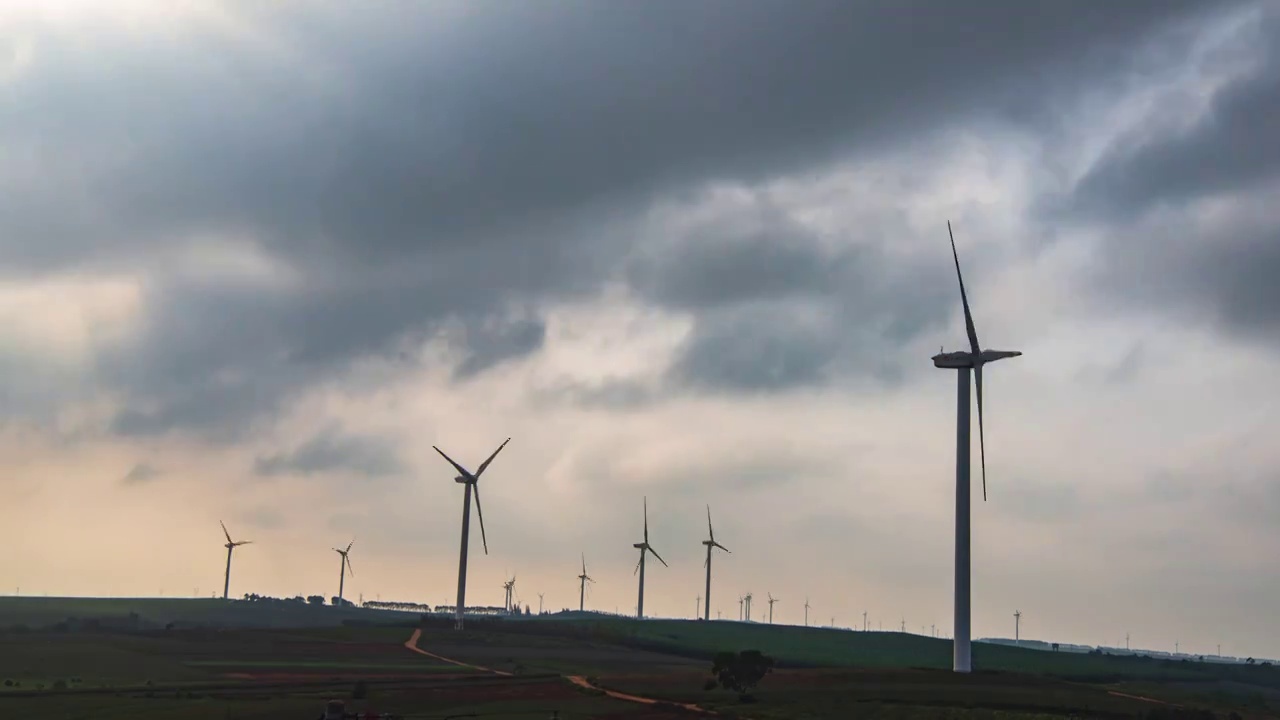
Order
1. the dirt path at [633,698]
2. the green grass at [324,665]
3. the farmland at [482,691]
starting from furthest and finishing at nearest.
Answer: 1. the green grass at [324,665]
2. the dirt path at [633,698]
3. the farmland at [482,691]

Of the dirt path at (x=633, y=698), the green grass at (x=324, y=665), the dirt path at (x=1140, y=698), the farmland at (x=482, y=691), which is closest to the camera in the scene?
the farmland at (x=482, y=691)

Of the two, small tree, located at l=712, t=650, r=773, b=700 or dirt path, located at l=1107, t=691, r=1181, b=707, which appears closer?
small tree, located at l=712, t=650, r=773, b=700

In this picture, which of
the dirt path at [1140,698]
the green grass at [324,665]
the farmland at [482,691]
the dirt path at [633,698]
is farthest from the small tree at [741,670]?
the dirt path at [1140,698]

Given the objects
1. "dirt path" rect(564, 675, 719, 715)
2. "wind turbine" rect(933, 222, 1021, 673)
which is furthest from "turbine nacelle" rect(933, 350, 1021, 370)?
"dirt path" rect(564, 675, 719, 715)

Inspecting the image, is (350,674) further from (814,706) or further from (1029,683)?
(1029,683)

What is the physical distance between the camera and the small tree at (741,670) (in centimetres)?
14850

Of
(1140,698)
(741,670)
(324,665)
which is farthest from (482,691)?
(1140,698)

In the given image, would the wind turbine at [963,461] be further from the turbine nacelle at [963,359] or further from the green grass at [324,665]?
the green grass at [324,665]

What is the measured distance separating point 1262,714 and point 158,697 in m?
124

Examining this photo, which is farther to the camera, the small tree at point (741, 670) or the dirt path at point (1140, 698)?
the dirt path at point (1140, 698)

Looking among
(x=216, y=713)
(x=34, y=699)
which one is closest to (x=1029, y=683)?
(x=216, y=713)

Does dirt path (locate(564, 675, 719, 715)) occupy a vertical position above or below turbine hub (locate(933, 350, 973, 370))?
below

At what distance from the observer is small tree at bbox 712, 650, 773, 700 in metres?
148

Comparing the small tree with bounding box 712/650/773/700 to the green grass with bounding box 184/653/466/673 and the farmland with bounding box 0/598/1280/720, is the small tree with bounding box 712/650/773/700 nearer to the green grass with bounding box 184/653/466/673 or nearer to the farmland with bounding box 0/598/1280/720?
the farmland with bounding box 0/598/1280/720
